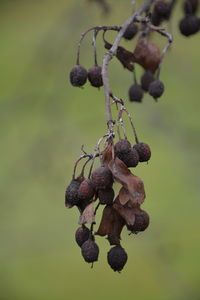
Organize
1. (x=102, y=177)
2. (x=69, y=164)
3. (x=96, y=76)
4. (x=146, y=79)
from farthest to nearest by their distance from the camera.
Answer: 1. (x=69, y=164)
2. (x=146, y=79)
3. (x=96, y=76)
4. (x=102, y=177)

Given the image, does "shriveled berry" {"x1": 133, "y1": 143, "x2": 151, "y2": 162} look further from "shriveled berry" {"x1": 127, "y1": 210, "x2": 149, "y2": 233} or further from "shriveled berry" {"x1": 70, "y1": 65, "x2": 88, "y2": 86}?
"shriveled berry" {"x1": 70, "y1": 65, "x2": 88, "y2": 86}

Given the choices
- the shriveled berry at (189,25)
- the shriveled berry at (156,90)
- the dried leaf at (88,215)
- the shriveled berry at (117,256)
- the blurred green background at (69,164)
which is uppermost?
the blurred green background at (69,164)

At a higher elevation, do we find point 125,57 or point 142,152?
point 125,57

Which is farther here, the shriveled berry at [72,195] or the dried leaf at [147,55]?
the dried leaf at [147,55]

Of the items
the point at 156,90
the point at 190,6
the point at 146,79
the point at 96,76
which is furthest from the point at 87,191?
the point at 190,6

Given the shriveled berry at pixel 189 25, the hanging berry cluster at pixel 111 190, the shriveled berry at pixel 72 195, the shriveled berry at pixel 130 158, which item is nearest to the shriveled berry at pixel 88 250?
the hanging berry cluster at pixel 111 190

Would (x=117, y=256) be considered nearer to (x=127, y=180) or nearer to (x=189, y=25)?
(x=127, y=180)

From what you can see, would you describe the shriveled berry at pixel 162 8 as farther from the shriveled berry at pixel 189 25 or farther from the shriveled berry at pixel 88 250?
the shriveled berry at pixel 88 250
